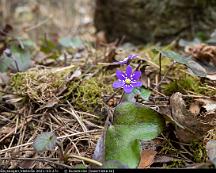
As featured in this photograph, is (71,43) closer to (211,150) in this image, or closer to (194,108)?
(194,108)

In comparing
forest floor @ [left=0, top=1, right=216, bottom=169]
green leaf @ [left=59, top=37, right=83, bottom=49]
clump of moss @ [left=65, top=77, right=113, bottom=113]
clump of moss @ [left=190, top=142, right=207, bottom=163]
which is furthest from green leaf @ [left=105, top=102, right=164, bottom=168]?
green leaf @ [left=59, top=37, right=83, bottom=49]

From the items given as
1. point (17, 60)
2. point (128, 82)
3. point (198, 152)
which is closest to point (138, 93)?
point (128, 82)

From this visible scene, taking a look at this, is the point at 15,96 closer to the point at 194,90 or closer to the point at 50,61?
the point at 50,61

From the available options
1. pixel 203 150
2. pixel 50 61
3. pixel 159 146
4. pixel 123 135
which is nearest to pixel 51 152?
pixel 123 135

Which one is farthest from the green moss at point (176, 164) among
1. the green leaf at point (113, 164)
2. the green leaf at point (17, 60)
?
the green leaf at point (17, 60)

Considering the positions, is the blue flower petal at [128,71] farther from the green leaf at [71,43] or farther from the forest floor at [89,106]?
the green leaf at [71,43]

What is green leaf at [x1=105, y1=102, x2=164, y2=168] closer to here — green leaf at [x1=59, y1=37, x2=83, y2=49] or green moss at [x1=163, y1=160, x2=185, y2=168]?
green moss at [x1=163, y1=160, x2=185, y2=168]
